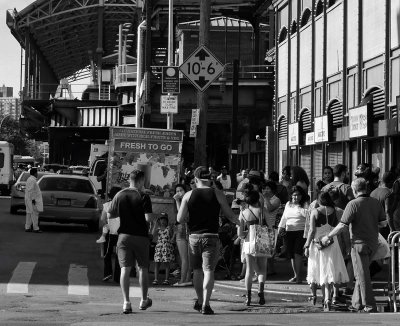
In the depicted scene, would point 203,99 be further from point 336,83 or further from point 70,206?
point 336,83

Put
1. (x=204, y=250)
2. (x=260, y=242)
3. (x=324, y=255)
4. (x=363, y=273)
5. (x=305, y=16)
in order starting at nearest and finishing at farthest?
(x=204, y=250) → (x=363, y=273) → (x=324, y=255) → (x=260, y=242) → (x=305, y=16)

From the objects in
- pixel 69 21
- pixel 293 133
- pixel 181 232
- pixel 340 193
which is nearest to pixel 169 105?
pixel 293 133

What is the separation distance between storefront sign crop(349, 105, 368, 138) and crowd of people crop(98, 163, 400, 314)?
915 centimetres

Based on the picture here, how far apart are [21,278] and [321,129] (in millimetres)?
17365

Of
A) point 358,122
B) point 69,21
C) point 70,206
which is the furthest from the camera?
point 69,21

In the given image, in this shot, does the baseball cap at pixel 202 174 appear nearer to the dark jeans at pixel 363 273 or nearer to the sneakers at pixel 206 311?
the sneakers at pixel 206 311

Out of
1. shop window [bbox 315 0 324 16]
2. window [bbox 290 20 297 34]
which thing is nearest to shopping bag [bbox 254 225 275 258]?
shop window [bbox 315 0 324 16]

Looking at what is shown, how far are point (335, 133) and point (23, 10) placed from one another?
72.2m

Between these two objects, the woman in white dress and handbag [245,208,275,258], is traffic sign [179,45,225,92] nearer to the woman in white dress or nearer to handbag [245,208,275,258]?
handbag [245,208,275,258]

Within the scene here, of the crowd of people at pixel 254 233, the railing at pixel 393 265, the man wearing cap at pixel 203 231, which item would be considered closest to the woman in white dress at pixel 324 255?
the crowd of people at pixel 254 233

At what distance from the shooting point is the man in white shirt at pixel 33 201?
2667 cm

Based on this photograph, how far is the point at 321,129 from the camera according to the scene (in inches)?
1305

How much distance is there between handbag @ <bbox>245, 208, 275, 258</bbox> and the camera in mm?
15070

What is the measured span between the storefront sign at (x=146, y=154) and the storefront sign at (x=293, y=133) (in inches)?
540
